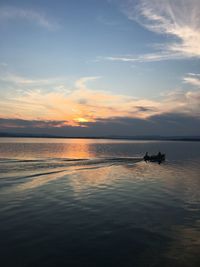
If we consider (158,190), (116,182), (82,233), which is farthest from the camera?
(116,182)

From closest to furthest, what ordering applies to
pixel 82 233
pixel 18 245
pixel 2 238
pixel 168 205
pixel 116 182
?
pixel 18 245 → pixel 2 238 → pixel 82 233 → pixel 168 205 → pixel 116 182

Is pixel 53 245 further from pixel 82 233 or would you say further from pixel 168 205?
pixel 168 205

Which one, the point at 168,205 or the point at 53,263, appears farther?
the point at 168,205

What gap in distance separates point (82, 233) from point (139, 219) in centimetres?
528

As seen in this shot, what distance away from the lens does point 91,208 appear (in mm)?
23484

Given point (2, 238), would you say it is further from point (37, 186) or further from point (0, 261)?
point (37, 186)

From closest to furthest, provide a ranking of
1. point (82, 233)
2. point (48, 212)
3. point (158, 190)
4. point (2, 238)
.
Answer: point (2, 238) → point (82, 233) → point (48, 212) → point (158, 190)

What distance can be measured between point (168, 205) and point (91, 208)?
745 centimetres

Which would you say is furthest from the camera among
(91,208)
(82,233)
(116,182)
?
(116,182)

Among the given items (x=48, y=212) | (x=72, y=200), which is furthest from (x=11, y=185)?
(x=48, y=212)

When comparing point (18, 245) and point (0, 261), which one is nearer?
point (0, 261)

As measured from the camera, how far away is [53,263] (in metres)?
13.1

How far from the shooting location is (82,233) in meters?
17.4

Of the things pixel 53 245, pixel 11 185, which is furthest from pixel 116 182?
pixel 53 245
